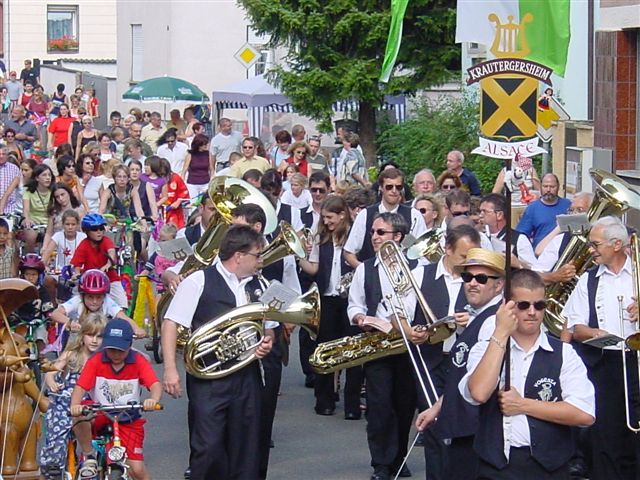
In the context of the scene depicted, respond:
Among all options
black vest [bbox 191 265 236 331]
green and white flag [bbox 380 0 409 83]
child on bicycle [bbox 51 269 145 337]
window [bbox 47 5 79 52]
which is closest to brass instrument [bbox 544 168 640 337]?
black vest [bbox 191 265 236 331]

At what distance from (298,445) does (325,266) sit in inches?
66.0

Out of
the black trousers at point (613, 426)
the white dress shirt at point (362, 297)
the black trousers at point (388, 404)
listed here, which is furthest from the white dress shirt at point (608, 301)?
the black trousers at point (388, 404)

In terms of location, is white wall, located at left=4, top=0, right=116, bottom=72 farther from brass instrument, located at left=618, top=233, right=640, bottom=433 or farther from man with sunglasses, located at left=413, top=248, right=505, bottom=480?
man with sunglasses, located at left=413, top=248, right=505, bottom=480

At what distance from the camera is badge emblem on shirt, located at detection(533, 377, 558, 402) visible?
6555 mm

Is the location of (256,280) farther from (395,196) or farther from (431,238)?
(395,196)

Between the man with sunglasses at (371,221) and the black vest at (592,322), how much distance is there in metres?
2.27

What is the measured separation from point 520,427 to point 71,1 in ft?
204

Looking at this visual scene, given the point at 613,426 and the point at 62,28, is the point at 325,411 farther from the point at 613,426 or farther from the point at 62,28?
the point at 62,28

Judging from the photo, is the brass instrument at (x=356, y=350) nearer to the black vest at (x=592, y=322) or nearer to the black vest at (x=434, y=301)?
the black vest at (x=434, y=301)

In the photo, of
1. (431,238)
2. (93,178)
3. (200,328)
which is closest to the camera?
(200,328)

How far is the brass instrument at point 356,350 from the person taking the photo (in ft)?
32.1

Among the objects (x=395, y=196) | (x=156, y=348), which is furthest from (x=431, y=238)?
(x=156, y=348)

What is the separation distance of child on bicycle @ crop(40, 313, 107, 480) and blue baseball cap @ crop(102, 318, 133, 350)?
1.74ft

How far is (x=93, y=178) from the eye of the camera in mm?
18797
